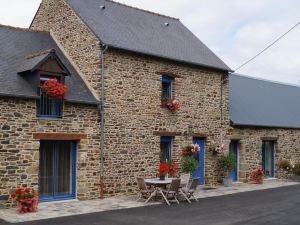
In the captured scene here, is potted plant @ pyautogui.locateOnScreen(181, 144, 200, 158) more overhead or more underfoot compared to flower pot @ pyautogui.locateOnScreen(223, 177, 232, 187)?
more overhead

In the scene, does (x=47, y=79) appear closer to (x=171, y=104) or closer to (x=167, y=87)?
(x=171, y=104)

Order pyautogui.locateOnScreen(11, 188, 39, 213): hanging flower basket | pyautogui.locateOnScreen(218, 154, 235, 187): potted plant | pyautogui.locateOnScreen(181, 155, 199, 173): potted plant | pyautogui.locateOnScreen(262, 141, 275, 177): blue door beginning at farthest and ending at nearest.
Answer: pyautogui.locateOnScreen(262, 141, 275, 177): blue door → pyautogui.locateOnScreen(218, 154, 235, 187): potted plant → pyautogui.locateOnScreen(181, 155, 199, 173): potted plant → pyautogui.locateOnScreen(11, 188, 39, 213): hanging flower basket

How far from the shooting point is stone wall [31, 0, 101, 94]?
14.8 m

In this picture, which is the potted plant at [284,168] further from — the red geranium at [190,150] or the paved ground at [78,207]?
the red geranium at [190,150]

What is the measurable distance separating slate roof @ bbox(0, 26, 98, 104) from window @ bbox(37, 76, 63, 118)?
32cm

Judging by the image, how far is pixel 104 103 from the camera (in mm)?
14555

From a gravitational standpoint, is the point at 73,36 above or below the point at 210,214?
above

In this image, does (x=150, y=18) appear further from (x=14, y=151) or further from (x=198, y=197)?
(x=14, y=151)

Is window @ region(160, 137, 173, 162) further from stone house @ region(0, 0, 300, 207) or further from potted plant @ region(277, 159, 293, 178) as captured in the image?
potted plant @ region(277, 159, 293, 178)

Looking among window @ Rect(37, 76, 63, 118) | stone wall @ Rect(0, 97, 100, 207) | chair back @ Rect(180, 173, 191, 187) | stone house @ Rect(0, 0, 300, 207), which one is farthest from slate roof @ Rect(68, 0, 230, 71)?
chair back @ Rect(180, 173, 191, 187)

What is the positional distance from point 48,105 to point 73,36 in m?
3.52

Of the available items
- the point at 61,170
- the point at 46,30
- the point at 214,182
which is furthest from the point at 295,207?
the point at 46,30

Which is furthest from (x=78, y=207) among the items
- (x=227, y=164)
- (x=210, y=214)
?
(x=227, y=164)

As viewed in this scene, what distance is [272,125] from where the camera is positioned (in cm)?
2172
